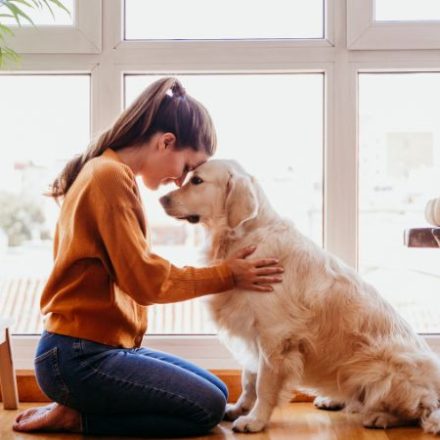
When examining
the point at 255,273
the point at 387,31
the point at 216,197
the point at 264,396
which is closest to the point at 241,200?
the point at 216,197

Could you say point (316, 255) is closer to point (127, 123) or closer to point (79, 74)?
point (127, 123)

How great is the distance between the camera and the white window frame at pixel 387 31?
271 cm

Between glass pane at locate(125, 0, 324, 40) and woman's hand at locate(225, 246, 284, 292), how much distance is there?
1.01m

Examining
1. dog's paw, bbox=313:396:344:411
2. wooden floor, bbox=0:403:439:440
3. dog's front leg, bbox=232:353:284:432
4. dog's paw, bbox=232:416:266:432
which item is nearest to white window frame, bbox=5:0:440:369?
dog's paw, bbox=313:396:344:411

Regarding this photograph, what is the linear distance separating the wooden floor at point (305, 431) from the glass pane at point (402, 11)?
150 cm

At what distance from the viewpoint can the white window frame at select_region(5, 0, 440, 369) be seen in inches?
108

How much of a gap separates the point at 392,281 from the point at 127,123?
4.20 ft

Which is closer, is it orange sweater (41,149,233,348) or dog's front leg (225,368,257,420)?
orange sweater (41,149,233,348)

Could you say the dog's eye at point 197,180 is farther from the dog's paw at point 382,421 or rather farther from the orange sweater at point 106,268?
the dog's paw at point 382,421

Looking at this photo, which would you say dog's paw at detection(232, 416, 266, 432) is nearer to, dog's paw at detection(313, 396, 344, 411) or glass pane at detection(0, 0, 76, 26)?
dog's paw at detection(313, 396, 344, 411)

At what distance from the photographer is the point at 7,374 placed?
2.54 meters

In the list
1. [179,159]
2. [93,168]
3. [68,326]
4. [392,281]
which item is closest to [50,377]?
[68,326]

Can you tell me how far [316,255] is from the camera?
232 cm

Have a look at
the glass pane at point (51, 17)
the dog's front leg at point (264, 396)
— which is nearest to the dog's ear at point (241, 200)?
the dog's front leg at point (264, 396)
